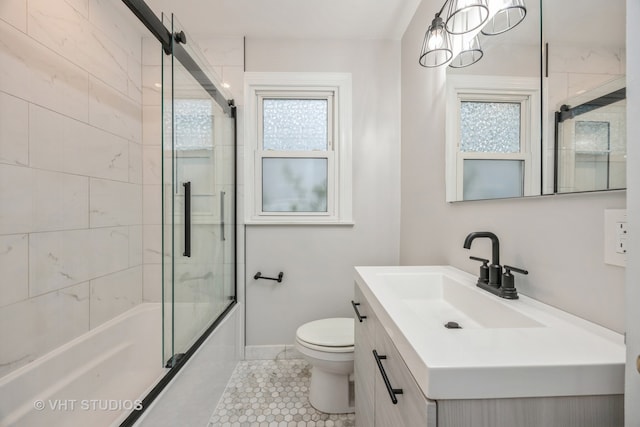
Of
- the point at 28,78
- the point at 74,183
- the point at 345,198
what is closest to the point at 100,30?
the point at 28,78

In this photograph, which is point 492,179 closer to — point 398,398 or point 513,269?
point 513,269

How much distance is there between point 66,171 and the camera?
4.77 feet

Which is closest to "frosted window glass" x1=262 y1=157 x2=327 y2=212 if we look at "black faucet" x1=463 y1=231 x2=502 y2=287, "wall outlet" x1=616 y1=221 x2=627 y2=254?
"black faucet" x1=463 y1=231 x2=502 y2=287

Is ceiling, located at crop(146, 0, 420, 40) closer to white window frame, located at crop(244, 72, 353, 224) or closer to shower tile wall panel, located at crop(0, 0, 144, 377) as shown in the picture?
white window frame, located at crop(244, 72, 353, 224)

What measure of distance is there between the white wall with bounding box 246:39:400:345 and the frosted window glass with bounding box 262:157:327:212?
0.17m

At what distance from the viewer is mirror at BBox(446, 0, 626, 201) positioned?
0.64 meters

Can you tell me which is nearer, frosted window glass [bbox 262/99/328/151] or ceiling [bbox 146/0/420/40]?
ceiling [bbox 146/0/420/40]

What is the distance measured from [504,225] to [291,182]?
1427mm

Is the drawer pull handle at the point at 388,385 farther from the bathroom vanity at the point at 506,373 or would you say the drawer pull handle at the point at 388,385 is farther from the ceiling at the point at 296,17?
the ceiling at the point at 296,17

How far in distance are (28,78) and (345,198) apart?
1819 mm

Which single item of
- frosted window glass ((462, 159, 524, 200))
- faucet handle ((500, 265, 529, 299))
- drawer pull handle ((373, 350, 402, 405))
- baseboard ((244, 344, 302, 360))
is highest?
frosted window glass ((462, 159, 524, 200))

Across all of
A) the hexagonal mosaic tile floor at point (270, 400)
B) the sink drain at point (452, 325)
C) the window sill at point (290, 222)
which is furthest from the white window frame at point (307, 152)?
the sink drain at point (452, 325)

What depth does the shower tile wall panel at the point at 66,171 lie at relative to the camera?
1.20 meters

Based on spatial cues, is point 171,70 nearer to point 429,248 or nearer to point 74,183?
point 74,183
